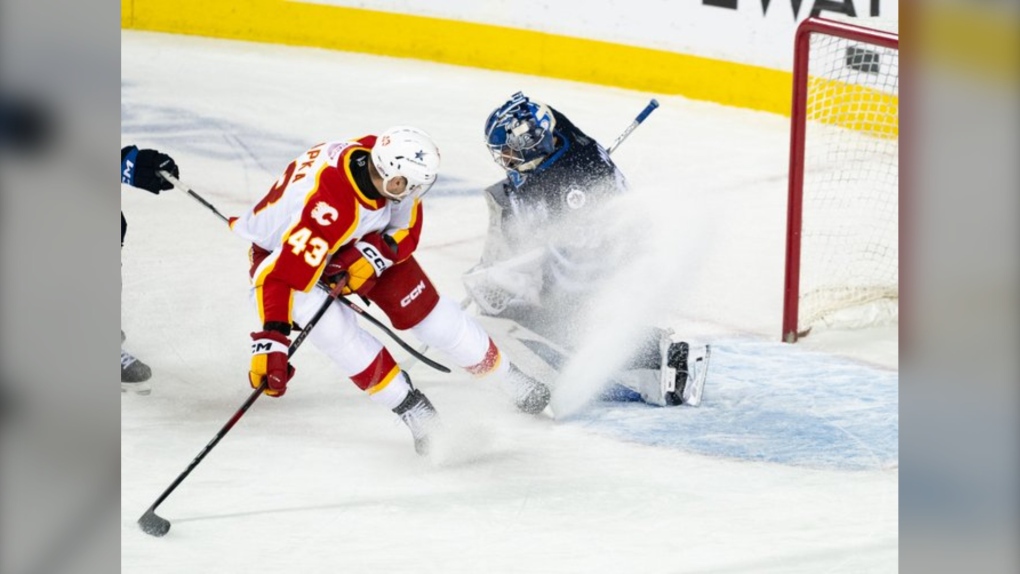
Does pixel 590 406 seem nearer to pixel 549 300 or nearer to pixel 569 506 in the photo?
pixel 549 300

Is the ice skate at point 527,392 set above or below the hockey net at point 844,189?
below

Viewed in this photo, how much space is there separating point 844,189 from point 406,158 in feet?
5.74

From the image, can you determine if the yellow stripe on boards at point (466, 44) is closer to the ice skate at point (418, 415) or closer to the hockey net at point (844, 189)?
the hockey net at point (844, 189)

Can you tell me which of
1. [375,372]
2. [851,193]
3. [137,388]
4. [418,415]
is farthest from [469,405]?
[851,193]

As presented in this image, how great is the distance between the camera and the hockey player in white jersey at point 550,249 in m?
3.04

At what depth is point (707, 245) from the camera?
3.68m

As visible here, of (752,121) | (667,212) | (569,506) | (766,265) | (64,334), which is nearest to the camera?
(64,334)

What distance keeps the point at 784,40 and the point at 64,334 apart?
3624 mm

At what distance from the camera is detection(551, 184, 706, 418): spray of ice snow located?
306 cm

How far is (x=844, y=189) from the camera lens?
3.89 metres

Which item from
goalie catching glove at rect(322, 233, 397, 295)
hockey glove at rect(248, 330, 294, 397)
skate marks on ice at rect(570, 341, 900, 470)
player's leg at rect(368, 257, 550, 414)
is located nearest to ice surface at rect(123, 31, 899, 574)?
skate marks on ice at rect(570, 341, 900, 470)

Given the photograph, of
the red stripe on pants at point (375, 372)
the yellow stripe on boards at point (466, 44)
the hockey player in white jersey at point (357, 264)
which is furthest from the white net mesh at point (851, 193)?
the red stripe on pants at point (375, 372)

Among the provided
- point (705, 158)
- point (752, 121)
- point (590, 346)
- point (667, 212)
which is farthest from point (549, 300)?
point (752, 121)

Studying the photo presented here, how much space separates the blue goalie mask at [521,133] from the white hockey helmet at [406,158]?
494mm
